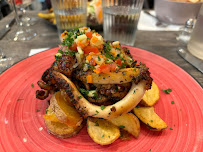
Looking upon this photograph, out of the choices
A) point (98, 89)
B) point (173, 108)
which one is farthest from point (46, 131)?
point (173, 108)

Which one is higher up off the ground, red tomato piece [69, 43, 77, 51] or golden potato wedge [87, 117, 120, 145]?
red tomato piece [69, 43, 77, 51]

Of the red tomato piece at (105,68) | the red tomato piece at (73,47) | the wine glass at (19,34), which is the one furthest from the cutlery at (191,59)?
the wine glass at (19,34)

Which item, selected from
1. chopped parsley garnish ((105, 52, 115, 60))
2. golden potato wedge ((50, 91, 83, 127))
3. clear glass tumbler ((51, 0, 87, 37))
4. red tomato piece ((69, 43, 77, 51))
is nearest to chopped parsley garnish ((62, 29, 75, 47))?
red tomato piece ((69, 43, 77, 51))

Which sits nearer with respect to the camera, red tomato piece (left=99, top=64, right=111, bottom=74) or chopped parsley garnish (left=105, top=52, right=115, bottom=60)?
red tomato piece (left=99, top=64, right=111, bottom=74)

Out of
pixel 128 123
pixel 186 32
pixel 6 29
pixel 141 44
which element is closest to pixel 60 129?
pixel 128 123

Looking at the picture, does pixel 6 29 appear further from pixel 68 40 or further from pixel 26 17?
pixel 68 40

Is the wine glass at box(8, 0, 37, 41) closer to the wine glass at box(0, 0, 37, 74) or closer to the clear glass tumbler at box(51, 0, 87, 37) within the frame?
the wine glass at box(0, 0, 37, 74)
